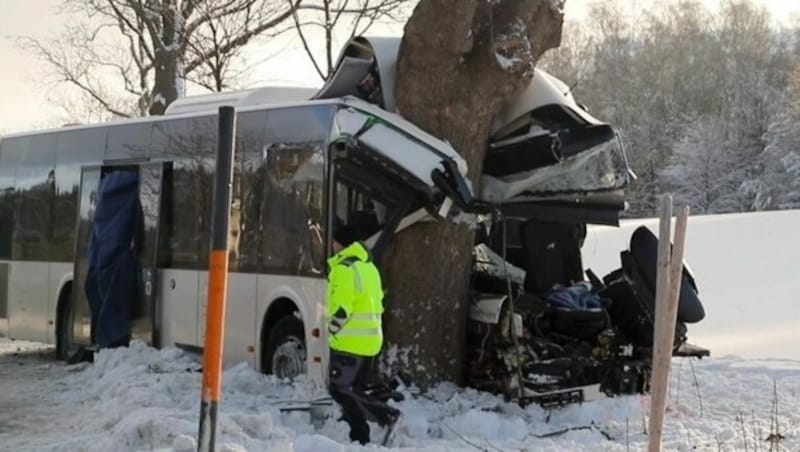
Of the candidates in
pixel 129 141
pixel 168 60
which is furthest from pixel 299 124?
pixel 168 60

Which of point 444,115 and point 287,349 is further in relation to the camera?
point 287,349

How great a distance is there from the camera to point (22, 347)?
17.6 metres

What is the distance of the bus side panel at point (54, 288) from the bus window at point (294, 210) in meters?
4.59

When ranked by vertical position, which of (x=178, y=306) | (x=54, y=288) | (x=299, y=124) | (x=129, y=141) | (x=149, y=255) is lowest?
(x=178, y=306)

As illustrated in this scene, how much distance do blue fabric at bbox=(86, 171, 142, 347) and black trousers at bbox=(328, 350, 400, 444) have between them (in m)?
5.34

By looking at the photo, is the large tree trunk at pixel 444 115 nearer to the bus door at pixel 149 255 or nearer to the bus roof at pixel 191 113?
the bus roof at pixel 191 113

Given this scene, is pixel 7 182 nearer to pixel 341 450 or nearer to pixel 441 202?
pixel 441 202

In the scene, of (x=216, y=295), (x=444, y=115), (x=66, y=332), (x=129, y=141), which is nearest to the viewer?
(x=216, y=295)

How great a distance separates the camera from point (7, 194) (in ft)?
53.2

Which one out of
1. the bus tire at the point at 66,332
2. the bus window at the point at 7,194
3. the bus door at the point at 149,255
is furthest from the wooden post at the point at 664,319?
the bus window at the point at 7,194

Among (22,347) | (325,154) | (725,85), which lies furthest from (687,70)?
(325,154)

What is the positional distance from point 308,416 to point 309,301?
1.42 m

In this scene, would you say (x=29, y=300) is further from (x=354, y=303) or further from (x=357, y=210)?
(x=354, y=303)

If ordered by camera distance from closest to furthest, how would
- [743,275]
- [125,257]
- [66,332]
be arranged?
[125,257], [66,332], [743,275]
